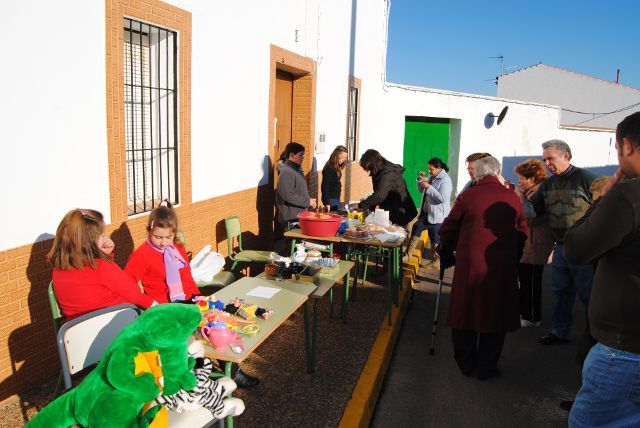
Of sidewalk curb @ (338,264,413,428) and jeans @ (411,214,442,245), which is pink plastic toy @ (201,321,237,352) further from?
jeans @ (411,214,442,245)

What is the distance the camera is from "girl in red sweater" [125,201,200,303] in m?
3.83

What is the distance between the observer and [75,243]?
10.3ft

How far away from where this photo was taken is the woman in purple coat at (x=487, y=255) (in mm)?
4145

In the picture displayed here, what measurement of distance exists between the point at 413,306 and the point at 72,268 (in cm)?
430

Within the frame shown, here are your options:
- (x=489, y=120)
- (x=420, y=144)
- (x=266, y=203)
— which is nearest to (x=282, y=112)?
(x=266, y=203)

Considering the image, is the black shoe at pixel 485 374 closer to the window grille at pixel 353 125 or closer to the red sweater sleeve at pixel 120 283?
the red sweater sleeve at pixel 120 283

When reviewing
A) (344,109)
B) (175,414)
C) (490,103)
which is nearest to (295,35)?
(344,109)

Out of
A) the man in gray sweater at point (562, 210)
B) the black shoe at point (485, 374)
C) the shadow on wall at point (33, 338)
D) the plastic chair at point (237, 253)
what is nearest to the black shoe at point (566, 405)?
the black shoe at point (485, 374)

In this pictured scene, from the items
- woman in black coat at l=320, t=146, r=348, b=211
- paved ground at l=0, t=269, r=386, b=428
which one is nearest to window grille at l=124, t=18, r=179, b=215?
paved ground at l=0, t=269, r=386, b=428

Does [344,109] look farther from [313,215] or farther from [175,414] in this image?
[175,414]

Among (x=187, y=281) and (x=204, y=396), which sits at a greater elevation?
(x=187, y=281)

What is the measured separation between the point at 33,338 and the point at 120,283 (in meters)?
0.91

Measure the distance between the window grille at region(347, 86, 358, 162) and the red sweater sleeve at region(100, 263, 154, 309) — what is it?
792cm

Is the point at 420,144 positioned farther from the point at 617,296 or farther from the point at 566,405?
the point at 617,296
